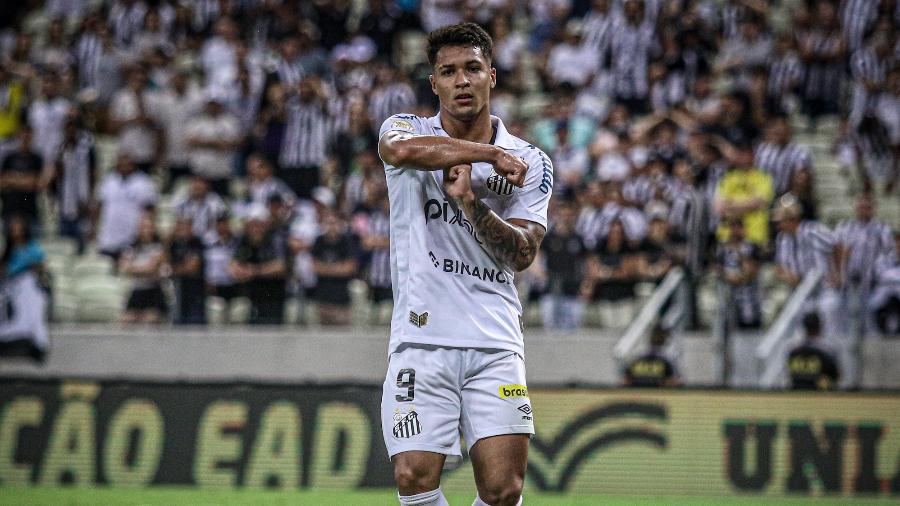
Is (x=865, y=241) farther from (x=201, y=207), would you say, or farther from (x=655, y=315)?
(x=201, y=207)

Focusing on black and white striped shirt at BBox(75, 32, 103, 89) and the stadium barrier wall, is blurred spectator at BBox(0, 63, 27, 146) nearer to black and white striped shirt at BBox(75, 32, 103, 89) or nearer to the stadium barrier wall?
black and white striped shirt at BBox(75, 32, 103, 89)

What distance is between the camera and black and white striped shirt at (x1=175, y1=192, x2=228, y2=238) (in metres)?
14.7

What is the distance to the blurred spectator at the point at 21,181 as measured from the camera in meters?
15.6

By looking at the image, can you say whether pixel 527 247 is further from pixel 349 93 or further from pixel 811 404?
pixel 349 93

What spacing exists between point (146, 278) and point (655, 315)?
17.8ft

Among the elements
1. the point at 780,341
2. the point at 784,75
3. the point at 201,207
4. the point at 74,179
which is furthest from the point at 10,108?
the point at 780,341

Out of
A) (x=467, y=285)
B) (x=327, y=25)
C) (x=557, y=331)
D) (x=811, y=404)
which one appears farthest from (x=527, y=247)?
(x=327, y=25)

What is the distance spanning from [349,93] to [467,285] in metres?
11.6

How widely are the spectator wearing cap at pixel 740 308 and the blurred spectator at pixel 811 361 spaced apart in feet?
1.59

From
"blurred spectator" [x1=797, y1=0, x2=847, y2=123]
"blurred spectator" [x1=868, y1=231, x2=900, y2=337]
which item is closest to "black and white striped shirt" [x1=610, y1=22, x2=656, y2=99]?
"blurred spectator" [x1=797, y1=0, x2=847, y2=123]

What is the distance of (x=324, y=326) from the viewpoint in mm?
14242

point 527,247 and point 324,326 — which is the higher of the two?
point 527,247

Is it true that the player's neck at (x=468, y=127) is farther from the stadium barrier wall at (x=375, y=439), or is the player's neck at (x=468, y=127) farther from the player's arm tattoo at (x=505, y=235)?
the stadium barrier wall at (x=375, y=439)

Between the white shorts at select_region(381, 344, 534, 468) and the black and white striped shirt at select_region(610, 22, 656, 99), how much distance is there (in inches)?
465
